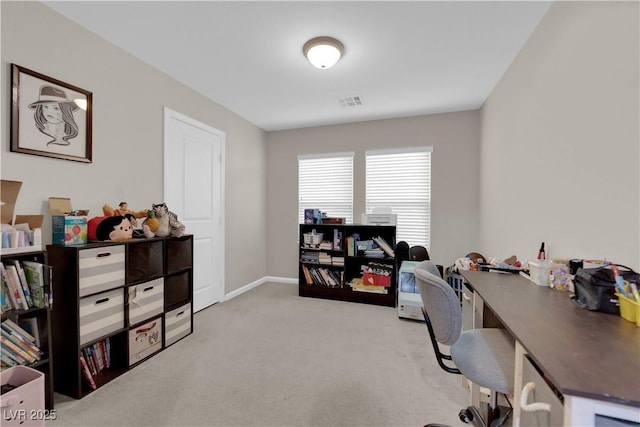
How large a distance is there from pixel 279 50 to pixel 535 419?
271 cm

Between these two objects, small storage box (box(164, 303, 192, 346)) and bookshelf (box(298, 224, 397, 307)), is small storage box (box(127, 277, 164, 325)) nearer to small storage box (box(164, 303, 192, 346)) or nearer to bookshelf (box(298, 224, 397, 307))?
small storage box (box(164, 303, 192, 346))

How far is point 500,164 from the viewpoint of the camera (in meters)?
2.75

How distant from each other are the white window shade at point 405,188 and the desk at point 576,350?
2559 mm

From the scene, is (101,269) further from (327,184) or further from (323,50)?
(327,184)

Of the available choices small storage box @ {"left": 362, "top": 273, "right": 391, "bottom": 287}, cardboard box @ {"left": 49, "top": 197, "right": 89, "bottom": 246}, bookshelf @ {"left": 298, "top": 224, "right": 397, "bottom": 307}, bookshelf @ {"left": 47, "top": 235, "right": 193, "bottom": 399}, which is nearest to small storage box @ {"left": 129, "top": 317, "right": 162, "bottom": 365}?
bookshelf @ {"left": 47, "top": 235, "right": 193, "bottom": 399}

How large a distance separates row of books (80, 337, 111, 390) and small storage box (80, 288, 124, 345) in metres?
0.12

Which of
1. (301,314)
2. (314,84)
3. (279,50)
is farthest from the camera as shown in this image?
(301,314)

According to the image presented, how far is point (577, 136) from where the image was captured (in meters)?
1.51

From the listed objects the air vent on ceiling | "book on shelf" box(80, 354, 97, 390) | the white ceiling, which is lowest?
"book on shelf" box(80, 354, 97, 390)

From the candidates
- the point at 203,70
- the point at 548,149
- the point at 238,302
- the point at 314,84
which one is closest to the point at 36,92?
the point at 203,70

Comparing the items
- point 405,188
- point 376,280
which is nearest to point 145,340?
point 376,280

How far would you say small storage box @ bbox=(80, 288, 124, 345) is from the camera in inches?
67.9

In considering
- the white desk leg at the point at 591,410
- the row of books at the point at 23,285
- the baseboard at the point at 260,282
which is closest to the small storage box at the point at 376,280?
the baseboard at the point at 260,282

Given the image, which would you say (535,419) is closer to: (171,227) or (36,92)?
(171,227)
